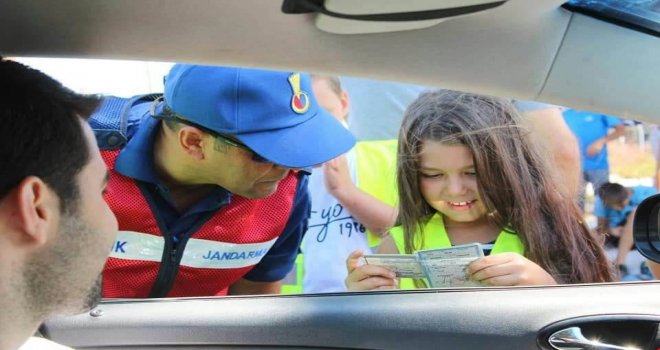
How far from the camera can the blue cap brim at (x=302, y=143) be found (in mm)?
2266

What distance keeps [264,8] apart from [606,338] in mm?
1075

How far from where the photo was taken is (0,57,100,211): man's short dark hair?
129 cm

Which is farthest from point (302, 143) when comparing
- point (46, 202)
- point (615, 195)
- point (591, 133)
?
point (615, 195)

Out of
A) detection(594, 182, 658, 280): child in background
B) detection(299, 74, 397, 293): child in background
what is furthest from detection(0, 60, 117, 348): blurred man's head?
detection(594, 182, 658, 280): child in background

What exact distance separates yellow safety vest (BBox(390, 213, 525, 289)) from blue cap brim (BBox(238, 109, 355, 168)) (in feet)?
1.19

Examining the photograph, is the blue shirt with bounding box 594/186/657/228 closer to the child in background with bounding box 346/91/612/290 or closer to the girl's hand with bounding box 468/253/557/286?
the child in background with bounding box 346/91/612/290

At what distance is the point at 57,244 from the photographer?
4.58 ft

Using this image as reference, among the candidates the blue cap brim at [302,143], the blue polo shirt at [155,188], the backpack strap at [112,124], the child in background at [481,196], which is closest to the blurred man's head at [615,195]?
the child in background at [481,196]

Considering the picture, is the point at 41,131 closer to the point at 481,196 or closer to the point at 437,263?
the point at 437,263

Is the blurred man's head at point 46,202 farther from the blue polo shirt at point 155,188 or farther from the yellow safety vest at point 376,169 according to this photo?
the yellow safety vest at point 376,169

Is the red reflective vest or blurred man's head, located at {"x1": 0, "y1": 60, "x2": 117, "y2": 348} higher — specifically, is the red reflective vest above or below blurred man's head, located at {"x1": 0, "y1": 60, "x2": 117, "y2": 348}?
above

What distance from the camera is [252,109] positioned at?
2.29 metres

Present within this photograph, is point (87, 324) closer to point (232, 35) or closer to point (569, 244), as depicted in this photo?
point (232, 35)

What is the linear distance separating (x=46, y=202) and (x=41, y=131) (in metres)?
0.12
